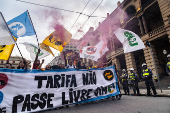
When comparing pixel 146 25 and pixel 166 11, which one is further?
pixel 146 25

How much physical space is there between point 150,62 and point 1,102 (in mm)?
15225

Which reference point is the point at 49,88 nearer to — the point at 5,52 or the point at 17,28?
the point at 5,52

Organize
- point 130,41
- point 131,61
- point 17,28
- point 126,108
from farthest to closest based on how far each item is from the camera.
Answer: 1. point 131,61
2. point 130,41
3. point 17,28
4. point 126,108

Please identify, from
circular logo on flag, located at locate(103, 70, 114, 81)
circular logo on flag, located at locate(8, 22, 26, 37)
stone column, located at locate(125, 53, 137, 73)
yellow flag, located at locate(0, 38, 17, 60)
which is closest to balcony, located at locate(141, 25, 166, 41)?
stone column, located at locate(125, 53, 137, 73)

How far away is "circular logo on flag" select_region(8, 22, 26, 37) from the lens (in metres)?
4.62

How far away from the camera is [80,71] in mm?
5062

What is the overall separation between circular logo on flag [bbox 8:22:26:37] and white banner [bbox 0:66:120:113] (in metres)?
1.63

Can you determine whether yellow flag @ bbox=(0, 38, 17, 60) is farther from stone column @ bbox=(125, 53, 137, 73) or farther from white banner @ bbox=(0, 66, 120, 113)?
stone column @ bbox=(125, 53, 137, 73)

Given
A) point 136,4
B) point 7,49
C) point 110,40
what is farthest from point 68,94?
point 110,40

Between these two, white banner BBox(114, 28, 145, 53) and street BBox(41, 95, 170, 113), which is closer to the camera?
street BBox(41, 95, 170, 113)

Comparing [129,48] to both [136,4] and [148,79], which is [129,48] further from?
[136,4]

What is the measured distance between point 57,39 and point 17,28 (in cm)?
206

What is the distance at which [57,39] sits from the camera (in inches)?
246

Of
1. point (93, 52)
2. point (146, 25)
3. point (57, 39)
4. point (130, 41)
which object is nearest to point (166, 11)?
point (146, 25)
